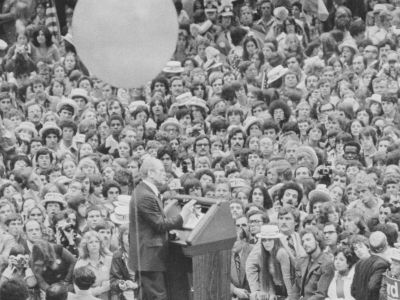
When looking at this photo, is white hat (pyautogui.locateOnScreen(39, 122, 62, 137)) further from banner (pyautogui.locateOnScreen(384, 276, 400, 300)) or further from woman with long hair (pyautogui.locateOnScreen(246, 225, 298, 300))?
banner (pyautogui.locateOnScreen(384, 276, 400, 300))

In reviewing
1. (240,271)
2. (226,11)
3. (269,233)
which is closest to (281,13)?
(226,11)

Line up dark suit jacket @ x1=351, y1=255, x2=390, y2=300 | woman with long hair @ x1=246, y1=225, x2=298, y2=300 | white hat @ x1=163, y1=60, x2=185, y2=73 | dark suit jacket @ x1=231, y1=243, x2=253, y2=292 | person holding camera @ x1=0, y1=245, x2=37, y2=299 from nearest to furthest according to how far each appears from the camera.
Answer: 1. dark suit jacket @ x1=351, y1=255, x2=390, y2=300
2. woman with long hair @ x1=246, y1=225, x2=298, y2=300
3. person holding camera @ x1=0, y1=245, x2=37, y2=299
4. dark suit jacket @ x1=231, y1=243, x2=253, y2=292
5. white hat @ x1=163, y1=60, x2=185, y2=73


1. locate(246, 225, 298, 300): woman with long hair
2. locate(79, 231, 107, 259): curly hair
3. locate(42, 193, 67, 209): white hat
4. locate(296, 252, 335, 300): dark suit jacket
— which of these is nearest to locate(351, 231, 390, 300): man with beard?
locate(296, 252, 335, 300): dark suit jacket

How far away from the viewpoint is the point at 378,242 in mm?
18156

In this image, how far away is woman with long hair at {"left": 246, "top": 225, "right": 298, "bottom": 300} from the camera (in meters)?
19.2

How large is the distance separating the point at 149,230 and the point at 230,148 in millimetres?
6600

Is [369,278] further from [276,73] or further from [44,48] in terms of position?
[44,48]

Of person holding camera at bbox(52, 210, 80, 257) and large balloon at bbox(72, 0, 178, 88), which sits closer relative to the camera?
large balloon at bbox(72, 0, 178, 88)

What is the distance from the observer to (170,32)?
54.6 feet

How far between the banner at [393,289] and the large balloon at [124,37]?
2.75 m

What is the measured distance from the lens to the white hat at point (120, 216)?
66.6 feet

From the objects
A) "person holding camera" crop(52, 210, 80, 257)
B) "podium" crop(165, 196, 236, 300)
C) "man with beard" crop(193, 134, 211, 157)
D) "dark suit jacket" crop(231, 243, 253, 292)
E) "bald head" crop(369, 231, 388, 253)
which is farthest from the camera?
"man with beard" crop(193, 134, 211, 157)

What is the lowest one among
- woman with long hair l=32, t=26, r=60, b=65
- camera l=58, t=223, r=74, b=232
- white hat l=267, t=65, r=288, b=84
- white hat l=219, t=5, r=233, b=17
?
camera l=58, t=223, r=74, b=232

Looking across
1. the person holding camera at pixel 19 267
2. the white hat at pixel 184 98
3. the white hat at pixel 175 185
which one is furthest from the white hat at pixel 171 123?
the person holding camera at pixel 19 267
